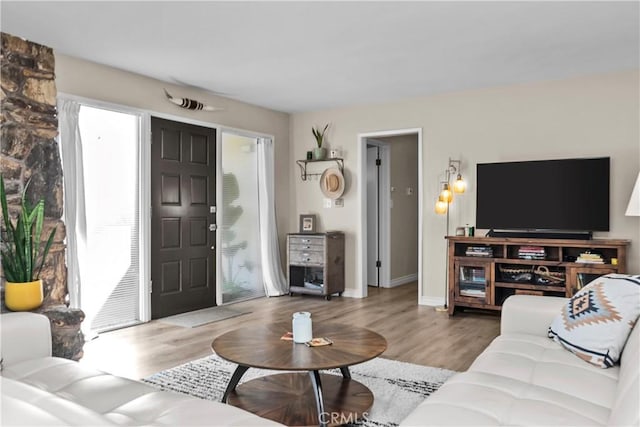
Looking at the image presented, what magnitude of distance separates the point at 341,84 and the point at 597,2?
2.56 m

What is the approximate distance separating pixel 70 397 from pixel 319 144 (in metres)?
4.99

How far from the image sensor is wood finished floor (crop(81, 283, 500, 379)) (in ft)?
11.6

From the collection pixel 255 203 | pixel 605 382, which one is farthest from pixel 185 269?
pixel 605 382

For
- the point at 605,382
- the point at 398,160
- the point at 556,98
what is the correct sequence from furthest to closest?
the point at 398,160 → the point at 556,98 → the point at 605,382

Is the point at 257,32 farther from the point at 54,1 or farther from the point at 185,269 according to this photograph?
the point at 185,269

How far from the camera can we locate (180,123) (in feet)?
17.0

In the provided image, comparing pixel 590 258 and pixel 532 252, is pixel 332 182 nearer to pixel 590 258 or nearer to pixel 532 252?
pixel 532 252

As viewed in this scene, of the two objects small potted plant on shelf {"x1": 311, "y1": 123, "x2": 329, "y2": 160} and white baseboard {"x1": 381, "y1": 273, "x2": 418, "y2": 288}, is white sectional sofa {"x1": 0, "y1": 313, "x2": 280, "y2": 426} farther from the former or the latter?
white baseboard {"x1": 381, "y1": 273, "x2": 418, "y2": 288}

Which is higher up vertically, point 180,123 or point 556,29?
point 556,29

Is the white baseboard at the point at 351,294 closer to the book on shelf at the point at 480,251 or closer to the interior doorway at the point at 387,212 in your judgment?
the interior doorway at the point at 387,212

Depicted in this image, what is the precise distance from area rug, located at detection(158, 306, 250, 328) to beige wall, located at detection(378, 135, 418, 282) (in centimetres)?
283

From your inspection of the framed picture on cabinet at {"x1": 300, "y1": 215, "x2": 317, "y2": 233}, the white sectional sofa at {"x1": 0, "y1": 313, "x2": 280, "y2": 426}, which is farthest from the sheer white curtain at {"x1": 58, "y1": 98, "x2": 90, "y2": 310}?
the framed picture on cabinet at {"x1": 300, "y1": 215, "x2": 317, "y2": 233}

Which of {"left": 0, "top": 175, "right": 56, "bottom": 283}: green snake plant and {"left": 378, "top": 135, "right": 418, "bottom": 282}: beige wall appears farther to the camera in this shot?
{"left": 378, "top": 135, "right": 418, "bottom": 282}: beige wall

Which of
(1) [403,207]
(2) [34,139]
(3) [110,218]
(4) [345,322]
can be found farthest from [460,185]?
(2) [34,139]
